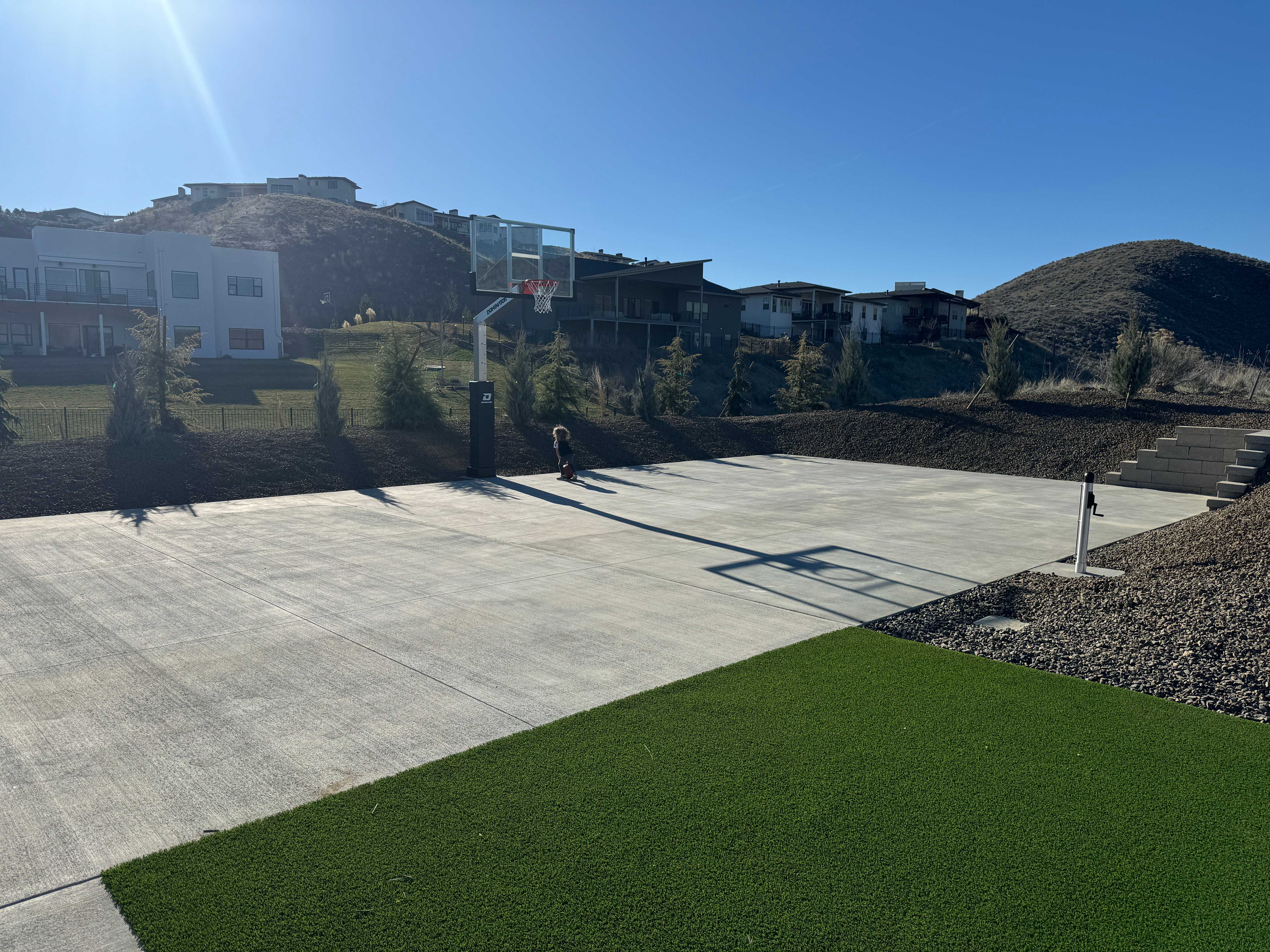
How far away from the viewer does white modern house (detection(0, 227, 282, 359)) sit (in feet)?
142

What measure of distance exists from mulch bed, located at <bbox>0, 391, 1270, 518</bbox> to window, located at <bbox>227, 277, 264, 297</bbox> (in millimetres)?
32185

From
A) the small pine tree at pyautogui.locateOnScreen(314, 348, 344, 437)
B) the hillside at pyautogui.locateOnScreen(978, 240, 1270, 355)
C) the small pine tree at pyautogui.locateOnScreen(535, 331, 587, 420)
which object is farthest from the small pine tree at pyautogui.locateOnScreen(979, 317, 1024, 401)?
the hillside at pyautogui.locateOnScreen(978, 240, 1270, 355)

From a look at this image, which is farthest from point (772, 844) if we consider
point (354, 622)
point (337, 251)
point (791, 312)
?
point (337, 251)

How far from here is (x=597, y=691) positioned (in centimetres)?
568

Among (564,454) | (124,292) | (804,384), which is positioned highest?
(124,292)

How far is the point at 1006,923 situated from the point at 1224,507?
1166 centimetres

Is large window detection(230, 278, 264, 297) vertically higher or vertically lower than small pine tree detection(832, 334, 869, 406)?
higher

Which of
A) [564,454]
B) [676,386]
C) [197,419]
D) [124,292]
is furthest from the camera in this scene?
[124,292]

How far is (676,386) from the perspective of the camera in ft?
89.1

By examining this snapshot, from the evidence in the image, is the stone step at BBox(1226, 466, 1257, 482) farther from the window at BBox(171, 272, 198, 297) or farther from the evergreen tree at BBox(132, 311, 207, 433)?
the window at BBox(171, 272, 198, 297)

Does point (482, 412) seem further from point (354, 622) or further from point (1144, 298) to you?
point (1144, 298)

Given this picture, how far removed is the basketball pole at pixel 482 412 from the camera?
17031 mm

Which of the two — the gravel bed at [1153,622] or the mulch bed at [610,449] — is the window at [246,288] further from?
the gravel bed at [1153,622]

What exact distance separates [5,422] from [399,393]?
7.91 meters
